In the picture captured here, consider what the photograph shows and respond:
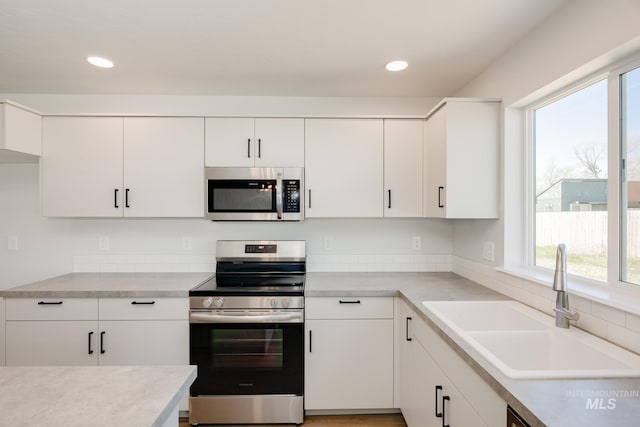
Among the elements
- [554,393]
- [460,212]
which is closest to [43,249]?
[460,212]

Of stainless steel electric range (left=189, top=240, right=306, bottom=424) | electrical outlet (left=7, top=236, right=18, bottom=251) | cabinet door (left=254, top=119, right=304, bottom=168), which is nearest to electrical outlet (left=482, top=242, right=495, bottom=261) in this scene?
stainless steel electric range (left=189, top=240, right=306, bottom=424)

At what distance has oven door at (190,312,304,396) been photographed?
81.8 inches

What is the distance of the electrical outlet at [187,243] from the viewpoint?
2.71 meters

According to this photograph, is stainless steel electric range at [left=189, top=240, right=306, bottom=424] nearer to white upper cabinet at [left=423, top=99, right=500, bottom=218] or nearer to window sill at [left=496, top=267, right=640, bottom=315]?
white upper cabinet at [left=423, top=99, right=500, bottom=218]

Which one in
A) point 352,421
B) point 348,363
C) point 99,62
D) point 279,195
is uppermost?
point 99,62

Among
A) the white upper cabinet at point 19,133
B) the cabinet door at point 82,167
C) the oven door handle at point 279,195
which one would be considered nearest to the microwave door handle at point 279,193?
the oven door handle at point 279,195

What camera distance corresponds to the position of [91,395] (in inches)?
32.4

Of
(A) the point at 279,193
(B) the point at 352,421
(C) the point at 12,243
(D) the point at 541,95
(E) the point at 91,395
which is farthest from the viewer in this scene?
(C) the point at 12,243

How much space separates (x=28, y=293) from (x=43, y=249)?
76cm

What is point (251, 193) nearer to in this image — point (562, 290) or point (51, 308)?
point (51, 308)

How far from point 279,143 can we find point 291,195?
398 mm

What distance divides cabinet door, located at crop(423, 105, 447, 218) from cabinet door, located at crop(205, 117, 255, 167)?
128 centimetres

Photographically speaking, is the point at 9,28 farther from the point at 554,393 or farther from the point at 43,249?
the point at 554,393

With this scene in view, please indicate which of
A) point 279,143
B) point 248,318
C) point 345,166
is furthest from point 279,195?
point 248,318
